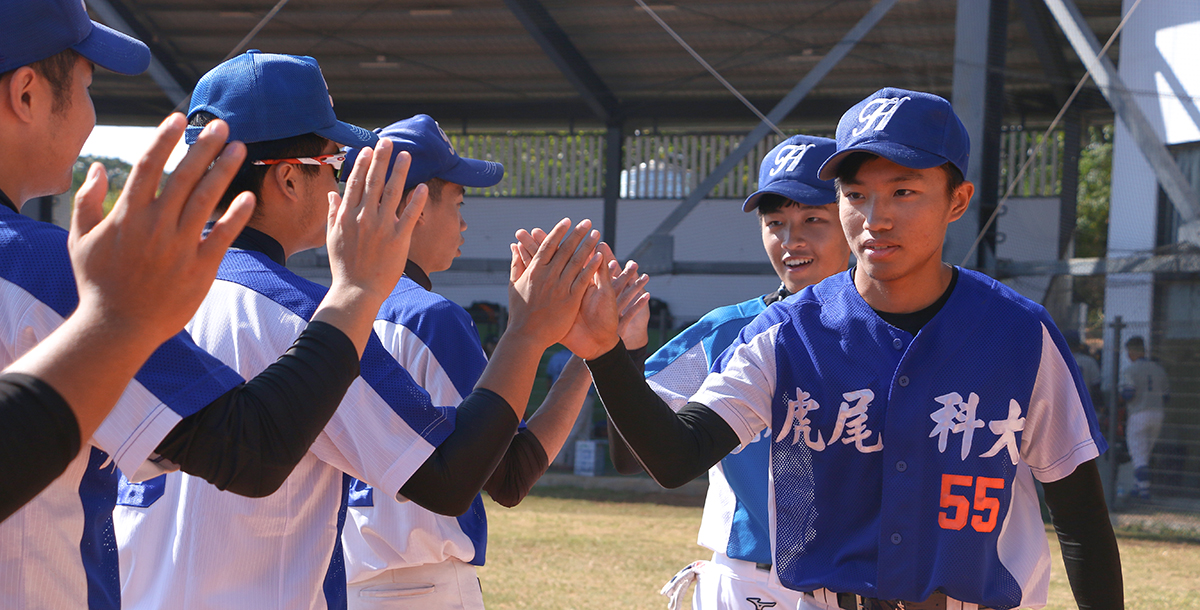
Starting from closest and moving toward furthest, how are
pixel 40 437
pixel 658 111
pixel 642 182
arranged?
pixel 40 437 < pixel 658 111 < pixel 642 182

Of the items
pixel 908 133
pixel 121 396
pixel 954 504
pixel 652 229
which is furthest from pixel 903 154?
pixel 652 229

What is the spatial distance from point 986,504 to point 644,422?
2.13 feet

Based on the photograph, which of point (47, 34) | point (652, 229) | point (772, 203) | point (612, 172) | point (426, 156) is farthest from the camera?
point (652, 229)

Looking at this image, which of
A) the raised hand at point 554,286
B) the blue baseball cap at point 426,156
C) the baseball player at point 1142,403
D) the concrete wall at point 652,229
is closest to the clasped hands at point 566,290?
the raised hand at point 554,286

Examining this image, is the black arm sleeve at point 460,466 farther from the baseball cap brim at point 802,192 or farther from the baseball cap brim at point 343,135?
the baseball cap brim at point 802,192

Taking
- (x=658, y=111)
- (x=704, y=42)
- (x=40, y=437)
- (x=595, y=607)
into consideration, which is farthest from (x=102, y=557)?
(x=658, y=111)

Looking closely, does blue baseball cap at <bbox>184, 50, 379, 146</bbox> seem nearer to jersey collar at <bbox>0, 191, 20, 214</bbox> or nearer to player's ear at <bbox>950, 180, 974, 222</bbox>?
jersey collar at <bbox>0, 191, 20, 214</bbox>

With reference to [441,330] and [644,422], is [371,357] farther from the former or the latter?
[441,330]

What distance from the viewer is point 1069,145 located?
12039mm

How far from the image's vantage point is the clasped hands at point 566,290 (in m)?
1.58

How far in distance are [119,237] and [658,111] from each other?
1468 cm

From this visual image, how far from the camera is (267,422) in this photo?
1.17 m

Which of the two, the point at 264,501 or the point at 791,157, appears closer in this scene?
the point at 264,501

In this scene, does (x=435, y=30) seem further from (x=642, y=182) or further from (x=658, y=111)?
(x=642, y=182)
